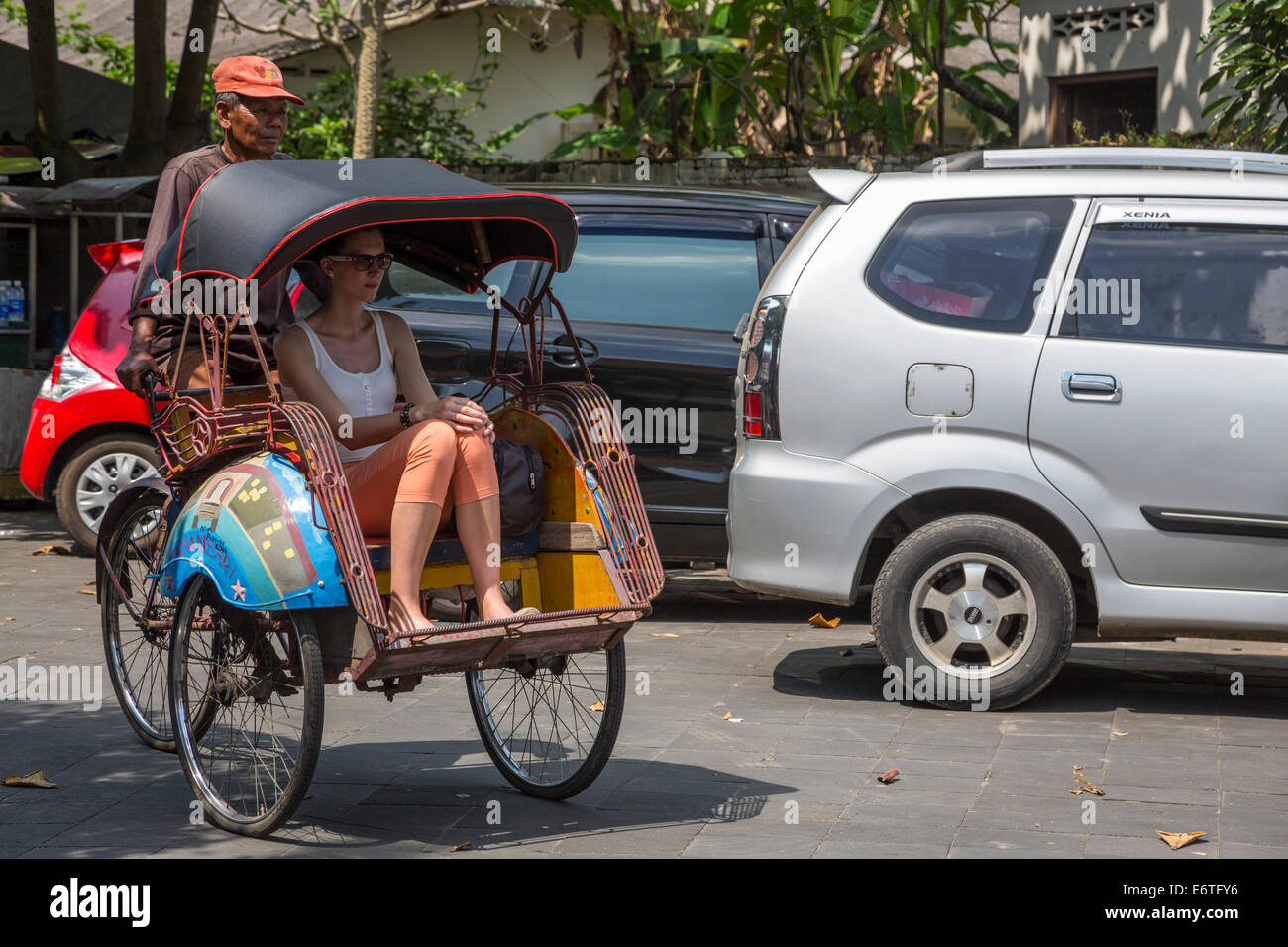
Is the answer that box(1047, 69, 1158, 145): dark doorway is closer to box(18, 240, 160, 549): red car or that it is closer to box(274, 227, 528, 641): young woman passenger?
box(18, 240, 160, 549): red car

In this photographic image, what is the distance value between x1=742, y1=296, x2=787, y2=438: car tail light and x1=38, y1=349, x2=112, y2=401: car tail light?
16.4 feet

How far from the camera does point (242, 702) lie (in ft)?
17.7

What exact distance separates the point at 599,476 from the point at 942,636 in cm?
211

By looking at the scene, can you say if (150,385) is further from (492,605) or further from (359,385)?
(492,605)

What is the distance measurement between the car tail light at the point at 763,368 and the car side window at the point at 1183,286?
3.74ft

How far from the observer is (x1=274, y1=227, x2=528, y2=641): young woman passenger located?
4.86m

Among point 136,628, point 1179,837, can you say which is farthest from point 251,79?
point 1179,837

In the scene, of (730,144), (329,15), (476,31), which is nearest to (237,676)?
(730,144)

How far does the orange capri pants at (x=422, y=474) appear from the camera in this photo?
4879 mm

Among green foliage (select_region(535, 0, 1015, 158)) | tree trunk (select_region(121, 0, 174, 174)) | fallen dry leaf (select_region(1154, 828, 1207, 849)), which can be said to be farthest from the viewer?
green foliage (select_region(535, 0, 1015, 158))

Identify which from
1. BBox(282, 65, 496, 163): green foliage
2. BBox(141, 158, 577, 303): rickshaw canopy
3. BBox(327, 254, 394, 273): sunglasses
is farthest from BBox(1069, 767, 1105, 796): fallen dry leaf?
BBox(282, 65, 496, 163): green foliage

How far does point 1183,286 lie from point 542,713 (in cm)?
303

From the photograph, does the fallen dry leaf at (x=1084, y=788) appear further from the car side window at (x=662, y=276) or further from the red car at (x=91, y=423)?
the red car at (x=91, y=423)

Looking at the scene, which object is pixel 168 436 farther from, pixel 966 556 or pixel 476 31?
pixel 476 31
